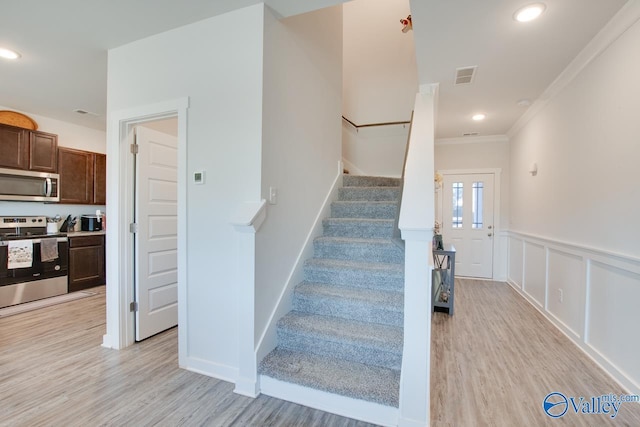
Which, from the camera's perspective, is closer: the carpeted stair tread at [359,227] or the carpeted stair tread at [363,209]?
the carpeted stair tread at [359,227]

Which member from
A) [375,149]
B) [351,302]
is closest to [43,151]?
[351,302]

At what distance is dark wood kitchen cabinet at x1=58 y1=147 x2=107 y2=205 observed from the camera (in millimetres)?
4410

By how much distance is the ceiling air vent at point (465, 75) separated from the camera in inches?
111

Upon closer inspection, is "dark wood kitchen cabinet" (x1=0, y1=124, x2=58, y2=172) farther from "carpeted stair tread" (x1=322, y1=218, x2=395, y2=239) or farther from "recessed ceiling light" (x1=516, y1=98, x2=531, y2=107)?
"recessed ceiling light" (x1=516, y1=98, x2=531, y2=107)

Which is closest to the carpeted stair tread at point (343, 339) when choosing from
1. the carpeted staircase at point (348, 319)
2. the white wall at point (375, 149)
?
the carpeted staircase at point (348, 319)

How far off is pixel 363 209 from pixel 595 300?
2.12m

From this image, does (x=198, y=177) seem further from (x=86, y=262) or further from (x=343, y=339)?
(x=86, y=262)

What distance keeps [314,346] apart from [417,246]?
1.08 m

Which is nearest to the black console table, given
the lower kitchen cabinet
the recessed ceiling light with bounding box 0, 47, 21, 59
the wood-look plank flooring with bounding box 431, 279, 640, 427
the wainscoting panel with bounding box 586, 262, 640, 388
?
the wood-look plank flooring with bounding box 431, 279, 640, 427

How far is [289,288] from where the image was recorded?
7.83ft

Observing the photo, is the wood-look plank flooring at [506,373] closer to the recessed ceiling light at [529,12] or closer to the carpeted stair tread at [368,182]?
the carpeted stair tread at [368,182]

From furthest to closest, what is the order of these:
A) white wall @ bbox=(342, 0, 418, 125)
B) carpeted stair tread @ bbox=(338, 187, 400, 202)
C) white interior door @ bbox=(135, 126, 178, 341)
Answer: white wall @ bbox=(342, 0, 418, 125) < carpeted stair tread @ bbox=(338, 187, 400, 202) < white interior door @ bbox=(135, 126, 178, 341)

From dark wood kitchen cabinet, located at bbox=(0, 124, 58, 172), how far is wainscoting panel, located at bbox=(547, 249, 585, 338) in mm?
6554

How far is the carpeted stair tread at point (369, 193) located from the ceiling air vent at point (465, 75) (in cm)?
130
